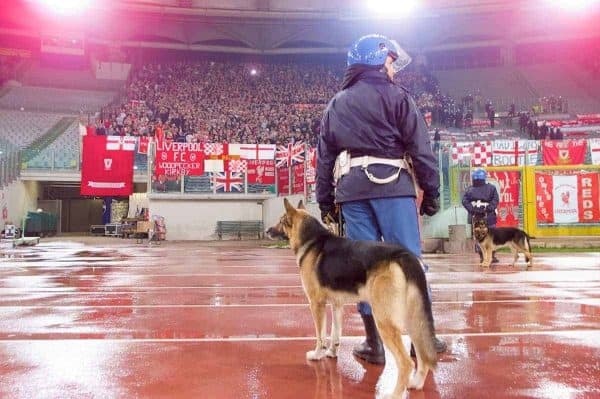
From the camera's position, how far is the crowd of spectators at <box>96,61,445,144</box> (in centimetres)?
2972

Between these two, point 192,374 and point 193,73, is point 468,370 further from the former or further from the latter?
point 193,73

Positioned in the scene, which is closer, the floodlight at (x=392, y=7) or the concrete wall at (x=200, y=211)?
the concrete wall at (x=200, y=211)

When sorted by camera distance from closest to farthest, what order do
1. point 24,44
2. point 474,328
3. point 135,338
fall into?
point 135,338
point 474,328
point 24,44

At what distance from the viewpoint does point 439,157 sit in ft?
46.9

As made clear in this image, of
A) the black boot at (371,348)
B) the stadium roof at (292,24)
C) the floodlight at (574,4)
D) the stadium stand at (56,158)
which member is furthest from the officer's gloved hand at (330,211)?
the floodlight at (574,4)

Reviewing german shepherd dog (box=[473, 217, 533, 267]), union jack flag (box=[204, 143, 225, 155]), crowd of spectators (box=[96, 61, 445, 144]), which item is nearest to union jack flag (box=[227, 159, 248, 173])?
union jack flag (box=[204, 143, 225, 155])

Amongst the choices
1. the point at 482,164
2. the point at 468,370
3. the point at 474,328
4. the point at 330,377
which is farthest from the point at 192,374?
the point at 482,164

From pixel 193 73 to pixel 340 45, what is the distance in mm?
11289

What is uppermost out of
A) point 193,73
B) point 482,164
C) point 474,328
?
point 193,73

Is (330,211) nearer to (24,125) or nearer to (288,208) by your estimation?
(288,208)

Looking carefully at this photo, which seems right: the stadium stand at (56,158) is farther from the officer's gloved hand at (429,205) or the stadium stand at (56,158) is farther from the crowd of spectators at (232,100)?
the officer's gloved hand at (429,205)

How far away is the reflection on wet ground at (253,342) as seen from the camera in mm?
2715

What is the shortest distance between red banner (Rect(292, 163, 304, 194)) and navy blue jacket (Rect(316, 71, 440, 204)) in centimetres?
1789

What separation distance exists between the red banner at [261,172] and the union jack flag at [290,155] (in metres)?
0.58
